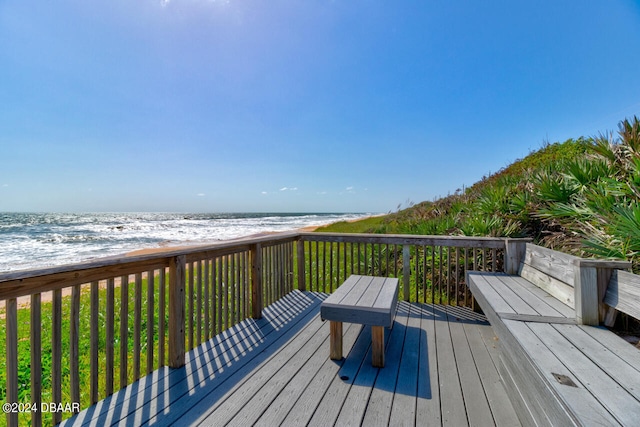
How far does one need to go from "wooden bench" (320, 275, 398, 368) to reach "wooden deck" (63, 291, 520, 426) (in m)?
0.14

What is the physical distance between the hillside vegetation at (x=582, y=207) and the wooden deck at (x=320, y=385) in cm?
132

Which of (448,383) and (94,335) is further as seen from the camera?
(448,383)

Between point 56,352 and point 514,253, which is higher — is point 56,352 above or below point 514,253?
below

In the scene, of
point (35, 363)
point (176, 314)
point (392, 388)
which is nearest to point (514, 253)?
point (392, 388)

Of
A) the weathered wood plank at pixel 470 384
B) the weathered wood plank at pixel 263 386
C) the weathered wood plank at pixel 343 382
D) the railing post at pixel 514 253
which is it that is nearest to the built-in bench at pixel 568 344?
the weathered wood plank at pixel 470 384

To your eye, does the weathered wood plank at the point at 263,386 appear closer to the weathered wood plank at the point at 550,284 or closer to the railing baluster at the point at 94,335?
the railing baluster at the point at 94,335

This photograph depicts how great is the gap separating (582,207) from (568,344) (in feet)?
7.29

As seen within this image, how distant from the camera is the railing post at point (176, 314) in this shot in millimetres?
2084

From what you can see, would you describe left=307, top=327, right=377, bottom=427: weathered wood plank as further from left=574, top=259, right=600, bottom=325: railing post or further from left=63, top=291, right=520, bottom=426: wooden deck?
left=574, top=259, right=600, bottom=325: railing post

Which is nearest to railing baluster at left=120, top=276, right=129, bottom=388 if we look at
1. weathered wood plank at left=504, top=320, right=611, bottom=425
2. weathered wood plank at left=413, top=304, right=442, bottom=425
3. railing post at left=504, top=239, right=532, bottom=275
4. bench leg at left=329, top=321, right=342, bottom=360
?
bench leg at left=329, top=321, right=342, bottom=360

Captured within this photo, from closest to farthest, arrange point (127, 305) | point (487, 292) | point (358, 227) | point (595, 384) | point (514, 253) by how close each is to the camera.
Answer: point (595, 384), point (127, 305), point (487, 292), point (514, 253), point (358, 227)

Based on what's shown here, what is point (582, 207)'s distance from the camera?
9.36 ft

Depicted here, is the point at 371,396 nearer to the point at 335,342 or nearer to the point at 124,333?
Result: the point at 335,342

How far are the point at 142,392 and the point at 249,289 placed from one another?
1450 mm
